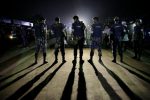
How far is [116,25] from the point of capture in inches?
451

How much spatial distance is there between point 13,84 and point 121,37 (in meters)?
6.02

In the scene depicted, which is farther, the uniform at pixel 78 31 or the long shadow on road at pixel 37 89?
the uniform at pixel 78 31

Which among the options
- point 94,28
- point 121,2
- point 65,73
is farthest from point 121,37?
point 121,2

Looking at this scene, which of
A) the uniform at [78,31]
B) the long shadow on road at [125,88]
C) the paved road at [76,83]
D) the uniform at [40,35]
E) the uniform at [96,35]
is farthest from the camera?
the uniform at [96,35]

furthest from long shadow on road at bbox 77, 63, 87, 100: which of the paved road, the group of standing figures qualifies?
the group of standing figures

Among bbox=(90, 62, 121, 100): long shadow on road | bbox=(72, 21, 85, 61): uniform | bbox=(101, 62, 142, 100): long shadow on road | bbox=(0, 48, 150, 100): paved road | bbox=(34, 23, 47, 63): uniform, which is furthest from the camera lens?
bbox=(72, 21, 85, 61): uniform

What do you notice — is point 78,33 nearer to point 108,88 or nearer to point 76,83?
point 76,83

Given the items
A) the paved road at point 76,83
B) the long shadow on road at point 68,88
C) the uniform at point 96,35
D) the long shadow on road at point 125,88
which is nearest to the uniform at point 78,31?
the uniform at point 96,35

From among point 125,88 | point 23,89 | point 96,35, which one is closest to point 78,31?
point 96,35

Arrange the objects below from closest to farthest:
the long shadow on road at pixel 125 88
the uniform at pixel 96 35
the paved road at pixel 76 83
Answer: the long shadow on road at pixel 125 88 → the paved road at pixel 76 83 → the uniform at pixel 96 35

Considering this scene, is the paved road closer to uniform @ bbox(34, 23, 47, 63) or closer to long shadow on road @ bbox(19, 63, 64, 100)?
long shadow on road @ bbox(19, 63, 64, 100)

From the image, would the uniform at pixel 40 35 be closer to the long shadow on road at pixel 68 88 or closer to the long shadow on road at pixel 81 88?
the long shadow on road at pixel 68 88

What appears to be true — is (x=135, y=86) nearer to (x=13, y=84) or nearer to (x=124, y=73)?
(x=124, y=73)

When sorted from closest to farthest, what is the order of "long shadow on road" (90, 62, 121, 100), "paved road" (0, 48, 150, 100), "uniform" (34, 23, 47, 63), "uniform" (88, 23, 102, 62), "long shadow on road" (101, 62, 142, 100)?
1. "long shadow on road" (101, 62, 142, 100)
2. "long shadow on road" (90, 62, 121, 100)
3. "paved road" (0, 48, 150, 100)
4. "uniform" (34, 23, 47, 63)
5. "uniform" (88, 23, 102, 62)
